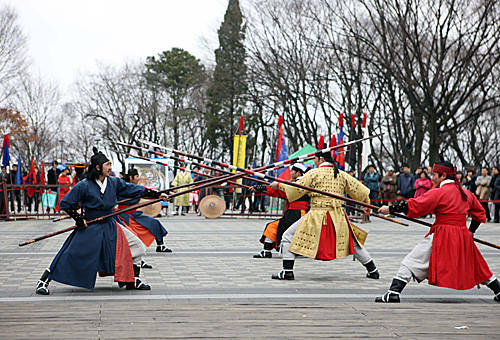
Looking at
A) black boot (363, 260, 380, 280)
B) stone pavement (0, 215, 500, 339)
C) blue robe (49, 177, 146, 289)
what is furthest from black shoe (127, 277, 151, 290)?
black boot (363, 260, 380, 280)

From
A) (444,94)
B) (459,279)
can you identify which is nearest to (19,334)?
(459,279)

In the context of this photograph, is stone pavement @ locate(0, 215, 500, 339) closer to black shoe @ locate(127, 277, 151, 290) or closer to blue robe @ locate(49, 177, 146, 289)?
black shoe @ locate(127, 277, 151, 290)

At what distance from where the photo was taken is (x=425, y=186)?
20.6m

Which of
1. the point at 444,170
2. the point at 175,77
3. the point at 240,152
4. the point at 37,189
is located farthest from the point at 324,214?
the point at 175,77

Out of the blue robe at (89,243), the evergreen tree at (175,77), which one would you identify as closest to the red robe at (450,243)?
Result: the blue robe at (89,243)

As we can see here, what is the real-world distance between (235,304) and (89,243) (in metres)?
1.92

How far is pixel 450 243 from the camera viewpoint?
21.8ft

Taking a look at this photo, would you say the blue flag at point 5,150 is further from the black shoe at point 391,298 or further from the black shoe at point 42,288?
the black shoe at point 391,298

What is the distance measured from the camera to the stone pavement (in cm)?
492

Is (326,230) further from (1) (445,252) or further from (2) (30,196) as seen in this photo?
(2) (30,196)

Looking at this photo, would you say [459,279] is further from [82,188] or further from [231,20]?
[231,20]

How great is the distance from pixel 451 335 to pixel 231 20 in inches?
1158

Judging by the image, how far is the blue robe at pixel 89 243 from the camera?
694 cm

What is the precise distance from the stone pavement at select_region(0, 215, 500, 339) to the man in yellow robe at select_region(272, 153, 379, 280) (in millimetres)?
292
